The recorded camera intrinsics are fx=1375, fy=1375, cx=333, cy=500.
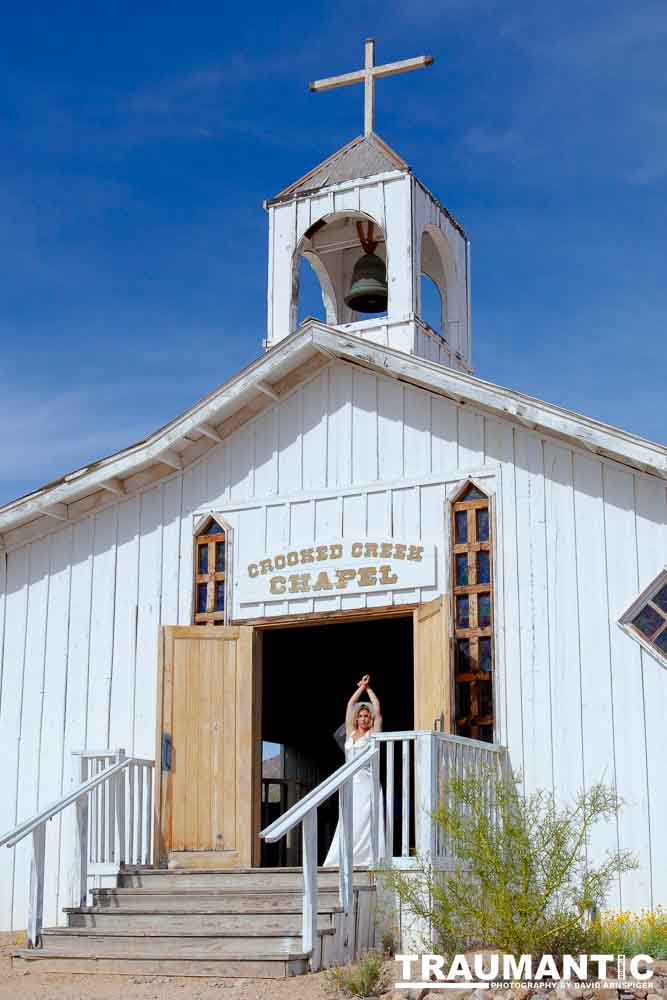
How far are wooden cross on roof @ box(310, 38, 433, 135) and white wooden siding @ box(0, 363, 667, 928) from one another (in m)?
3.97

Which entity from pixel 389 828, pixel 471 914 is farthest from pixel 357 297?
pixel 471 914

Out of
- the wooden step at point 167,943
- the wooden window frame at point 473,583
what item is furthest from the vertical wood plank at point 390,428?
the wooden step at point 167,943

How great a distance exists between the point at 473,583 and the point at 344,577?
1.29 metres

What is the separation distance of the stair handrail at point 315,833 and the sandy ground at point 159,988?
433mm

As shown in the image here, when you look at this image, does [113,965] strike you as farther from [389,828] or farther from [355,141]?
[355,141]

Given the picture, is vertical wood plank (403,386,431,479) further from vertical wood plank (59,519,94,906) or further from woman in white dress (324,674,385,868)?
vertical wood plank (59,519,94,906)

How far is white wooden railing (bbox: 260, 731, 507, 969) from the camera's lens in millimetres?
10148

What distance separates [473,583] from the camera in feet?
41.8

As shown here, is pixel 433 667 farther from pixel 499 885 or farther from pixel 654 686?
pixel 499 885

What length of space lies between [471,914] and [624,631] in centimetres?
324

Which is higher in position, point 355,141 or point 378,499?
point 355,141

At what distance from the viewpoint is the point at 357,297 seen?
15.8 metres

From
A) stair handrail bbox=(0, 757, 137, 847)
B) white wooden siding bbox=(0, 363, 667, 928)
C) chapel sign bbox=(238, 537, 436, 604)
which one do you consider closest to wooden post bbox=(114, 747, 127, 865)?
stair handrail bbox=(0, 757, 137, 847)

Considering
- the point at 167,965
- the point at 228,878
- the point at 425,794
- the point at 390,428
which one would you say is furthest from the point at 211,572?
the point at 167,965
